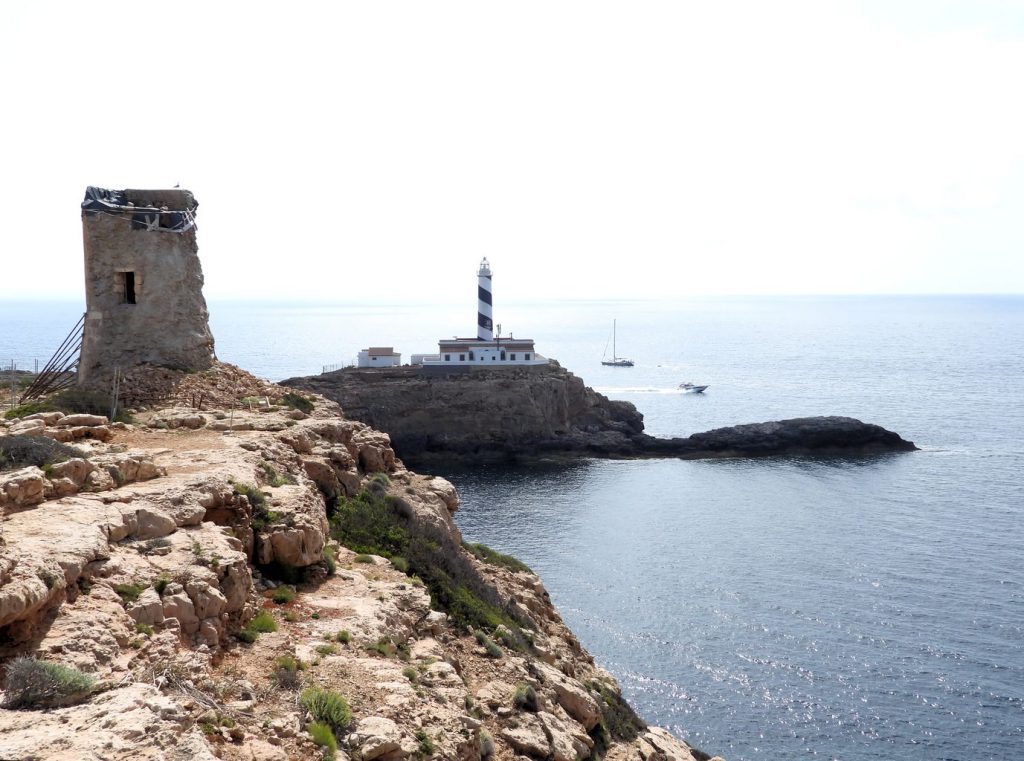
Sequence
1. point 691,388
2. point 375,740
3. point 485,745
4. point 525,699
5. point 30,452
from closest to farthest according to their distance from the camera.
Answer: point 375,740, point 485,745, point 525,699, point 30,452, point 691,388

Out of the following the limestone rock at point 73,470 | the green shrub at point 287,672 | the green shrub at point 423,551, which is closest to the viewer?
the green shrub at point 287,672

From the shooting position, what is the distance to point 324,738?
6.76 m

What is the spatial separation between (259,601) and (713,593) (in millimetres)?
26531

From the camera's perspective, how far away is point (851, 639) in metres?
28.5

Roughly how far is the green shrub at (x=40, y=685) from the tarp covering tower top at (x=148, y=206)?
506 inches

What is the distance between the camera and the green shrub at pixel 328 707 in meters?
7.07

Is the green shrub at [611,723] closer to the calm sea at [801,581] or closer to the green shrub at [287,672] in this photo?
the green shrub at [287,672]

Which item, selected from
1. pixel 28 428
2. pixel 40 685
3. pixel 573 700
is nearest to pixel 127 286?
pixel 28 428

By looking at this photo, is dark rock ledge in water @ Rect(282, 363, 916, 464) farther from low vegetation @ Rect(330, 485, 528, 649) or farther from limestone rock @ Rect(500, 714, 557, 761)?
limestone rock @ Rect(500, 714, 557, 761)

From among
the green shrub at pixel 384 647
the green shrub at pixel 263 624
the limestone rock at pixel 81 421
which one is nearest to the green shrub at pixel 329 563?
the green shrub at pixel 263 624

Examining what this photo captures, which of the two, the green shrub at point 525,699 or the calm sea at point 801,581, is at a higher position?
the green shrub at point 525,699

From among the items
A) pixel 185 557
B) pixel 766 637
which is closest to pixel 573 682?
pixel 185 557

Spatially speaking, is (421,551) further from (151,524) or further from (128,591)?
(128,591)

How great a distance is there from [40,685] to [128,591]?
6.47 feet
